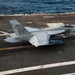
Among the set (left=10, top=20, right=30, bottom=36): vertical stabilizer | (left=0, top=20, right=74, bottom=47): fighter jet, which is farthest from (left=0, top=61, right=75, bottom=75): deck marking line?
(left=10, top=20, right=30, bottom=36): vertical stabilizer

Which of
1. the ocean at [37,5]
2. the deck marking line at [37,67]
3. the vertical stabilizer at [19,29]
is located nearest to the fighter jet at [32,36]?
the vertical stabilizer at [19,29]

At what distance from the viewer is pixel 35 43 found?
3053 centimetres

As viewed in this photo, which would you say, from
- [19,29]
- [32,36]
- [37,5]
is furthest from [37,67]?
[37,5]

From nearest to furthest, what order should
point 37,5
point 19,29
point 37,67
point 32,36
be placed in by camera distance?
point 37,67, point 19,29, point 32,36, point 37,5

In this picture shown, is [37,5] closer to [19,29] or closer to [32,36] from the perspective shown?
[32,36]

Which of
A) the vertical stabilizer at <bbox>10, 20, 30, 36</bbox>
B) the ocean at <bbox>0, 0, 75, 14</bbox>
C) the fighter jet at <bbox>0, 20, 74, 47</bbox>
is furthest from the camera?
the ocean at <bbox>0, 0, 75, 14</bbox>

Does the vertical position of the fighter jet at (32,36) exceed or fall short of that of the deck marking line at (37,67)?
it exceeds it

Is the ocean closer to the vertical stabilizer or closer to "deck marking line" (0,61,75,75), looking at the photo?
the vertical stabilizer

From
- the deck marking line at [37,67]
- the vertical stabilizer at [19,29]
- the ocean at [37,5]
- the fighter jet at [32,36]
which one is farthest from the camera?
the ocean at [37,5]

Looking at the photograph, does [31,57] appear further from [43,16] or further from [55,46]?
[43,16]

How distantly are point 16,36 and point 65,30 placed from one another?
7.72 metres

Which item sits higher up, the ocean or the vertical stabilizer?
the vertical stabilizer

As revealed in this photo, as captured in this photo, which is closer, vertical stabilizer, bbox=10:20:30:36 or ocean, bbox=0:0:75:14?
vertical stabilizer, bbox=10:20:30:36

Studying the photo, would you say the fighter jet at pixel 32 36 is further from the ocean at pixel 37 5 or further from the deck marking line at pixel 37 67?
the ocean at pixel 37 5
